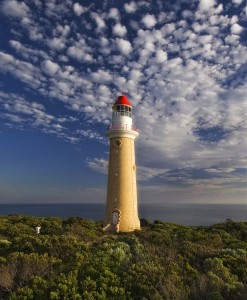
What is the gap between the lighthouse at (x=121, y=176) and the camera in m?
23.6

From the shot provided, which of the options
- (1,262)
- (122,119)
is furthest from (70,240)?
(122,119)

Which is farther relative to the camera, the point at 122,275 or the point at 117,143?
the point at 117,143

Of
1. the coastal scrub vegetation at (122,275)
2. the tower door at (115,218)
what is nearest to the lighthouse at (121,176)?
the tower door at (115,218)

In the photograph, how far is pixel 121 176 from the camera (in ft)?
78.0

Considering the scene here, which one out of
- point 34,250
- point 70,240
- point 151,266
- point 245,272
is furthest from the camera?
point 70,240

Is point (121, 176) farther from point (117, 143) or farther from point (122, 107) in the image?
point (122, 107)

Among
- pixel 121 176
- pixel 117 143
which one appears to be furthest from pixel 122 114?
pixel 121 176

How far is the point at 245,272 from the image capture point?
991cm

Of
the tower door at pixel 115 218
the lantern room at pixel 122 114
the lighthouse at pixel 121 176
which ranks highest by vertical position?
the lantern room at pixel 122 114

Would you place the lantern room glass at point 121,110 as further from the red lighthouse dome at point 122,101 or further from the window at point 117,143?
the window at point 117,143

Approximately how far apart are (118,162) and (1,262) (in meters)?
14.1

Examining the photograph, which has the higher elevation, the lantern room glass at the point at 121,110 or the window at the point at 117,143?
the lantern room glass at the point at 121,110

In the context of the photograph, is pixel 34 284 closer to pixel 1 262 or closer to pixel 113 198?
pixel 1 262

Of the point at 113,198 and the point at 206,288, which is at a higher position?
the point at 113,198
